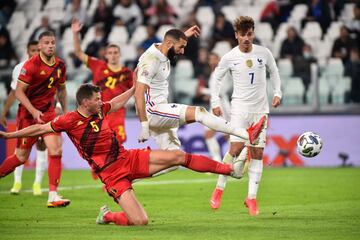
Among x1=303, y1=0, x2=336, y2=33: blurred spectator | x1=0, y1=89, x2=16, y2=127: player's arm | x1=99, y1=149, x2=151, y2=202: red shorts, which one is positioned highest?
x1=303, y1=0, x2=336, y2=33: blurred spectator

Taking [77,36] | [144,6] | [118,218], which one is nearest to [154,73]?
[118,218]

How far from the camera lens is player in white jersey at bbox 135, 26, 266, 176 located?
1009 centimetres

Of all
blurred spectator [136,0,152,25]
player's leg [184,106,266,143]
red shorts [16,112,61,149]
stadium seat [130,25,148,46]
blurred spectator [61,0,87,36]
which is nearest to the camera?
player's leg [184,106,266,143]

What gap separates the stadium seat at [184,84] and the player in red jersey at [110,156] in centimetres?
998

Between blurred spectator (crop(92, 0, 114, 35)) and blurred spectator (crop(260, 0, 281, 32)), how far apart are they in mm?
4062

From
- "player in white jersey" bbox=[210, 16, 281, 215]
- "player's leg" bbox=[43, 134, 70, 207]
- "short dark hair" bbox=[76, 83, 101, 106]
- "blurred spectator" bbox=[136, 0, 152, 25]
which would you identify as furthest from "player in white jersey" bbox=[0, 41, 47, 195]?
"blurred spectator" bbox=[136, 0, 152, 25]

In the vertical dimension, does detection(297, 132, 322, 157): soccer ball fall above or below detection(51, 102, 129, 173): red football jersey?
below

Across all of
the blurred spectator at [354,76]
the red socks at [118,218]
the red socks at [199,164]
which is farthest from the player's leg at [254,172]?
the blurred spectator at [354,76]

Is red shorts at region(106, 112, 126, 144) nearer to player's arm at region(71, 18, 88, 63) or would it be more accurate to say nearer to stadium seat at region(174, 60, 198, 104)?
player's arm at region(71, 18, 88, 63)

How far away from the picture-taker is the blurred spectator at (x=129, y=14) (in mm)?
22906

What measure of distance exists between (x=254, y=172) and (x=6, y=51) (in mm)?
12436

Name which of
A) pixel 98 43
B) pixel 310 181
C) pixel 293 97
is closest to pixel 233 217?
pixel 310 181

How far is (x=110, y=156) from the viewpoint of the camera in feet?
31.9

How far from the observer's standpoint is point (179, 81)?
19.8m
